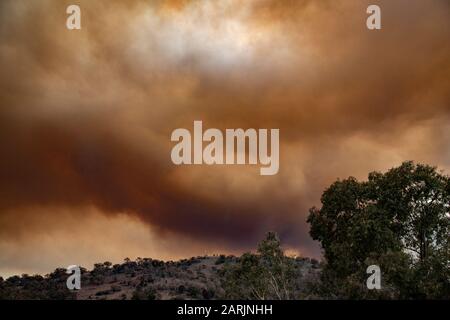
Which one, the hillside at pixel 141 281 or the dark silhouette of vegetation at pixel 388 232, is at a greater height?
the dark silhouette of vegetation at pixel 388 232

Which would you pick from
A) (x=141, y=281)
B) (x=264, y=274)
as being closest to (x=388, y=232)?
(x=264, y=274)

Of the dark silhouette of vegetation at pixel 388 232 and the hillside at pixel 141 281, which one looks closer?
the dark silhouette of vegetation at pixel 388 232

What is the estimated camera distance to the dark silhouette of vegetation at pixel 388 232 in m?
31.5

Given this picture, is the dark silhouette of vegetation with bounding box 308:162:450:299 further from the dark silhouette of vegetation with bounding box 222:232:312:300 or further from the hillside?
the hillside

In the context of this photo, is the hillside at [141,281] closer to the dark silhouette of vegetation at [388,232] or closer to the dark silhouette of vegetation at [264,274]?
the dark silhouette of vegetation at [264,274]

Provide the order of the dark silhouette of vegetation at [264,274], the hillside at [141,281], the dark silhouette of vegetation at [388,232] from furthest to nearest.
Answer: the hillside at [141,281] < the dark silhouette of vegetation at [264,274] < the dark silhouette of vegetation at [388,232]

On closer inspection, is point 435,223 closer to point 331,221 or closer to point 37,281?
point 331,221

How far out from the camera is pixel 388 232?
3444cm

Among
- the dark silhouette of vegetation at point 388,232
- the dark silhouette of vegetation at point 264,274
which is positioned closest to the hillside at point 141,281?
the dark silhouette of vegetation at point 264,274

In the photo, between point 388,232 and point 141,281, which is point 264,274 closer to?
point 388,232

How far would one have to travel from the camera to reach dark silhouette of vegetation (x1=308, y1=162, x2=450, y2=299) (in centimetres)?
3155

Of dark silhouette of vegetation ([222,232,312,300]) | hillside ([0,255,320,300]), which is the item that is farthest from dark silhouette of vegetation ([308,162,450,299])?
hillside ([0,255,320,300])
